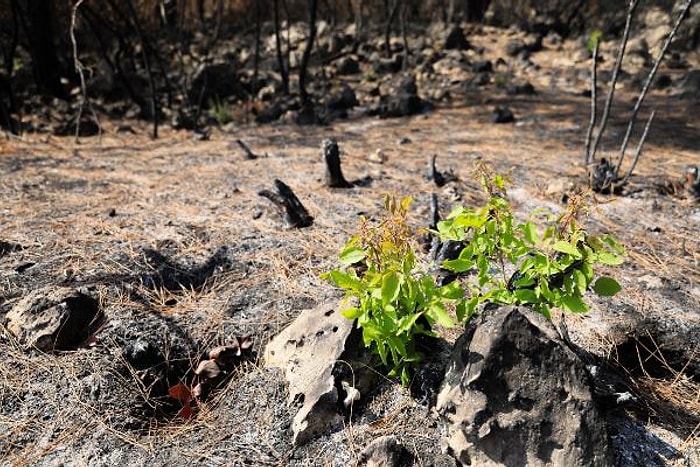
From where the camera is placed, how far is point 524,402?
159cm

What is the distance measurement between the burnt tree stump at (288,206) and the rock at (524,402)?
1.86 meters

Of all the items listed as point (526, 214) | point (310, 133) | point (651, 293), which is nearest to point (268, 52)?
point (310, 133)

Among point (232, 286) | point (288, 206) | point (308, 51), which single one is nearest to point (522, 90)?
point (308, 51)

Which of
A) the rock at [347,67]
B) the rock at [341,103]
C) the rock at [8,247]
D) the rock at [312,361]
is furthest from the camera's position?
the rock at [347,67]

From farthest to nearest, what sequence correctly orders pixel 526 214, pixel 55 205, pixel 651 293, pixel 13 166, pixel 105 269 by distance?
pixel 13 166 < pixel 55 205 < pixel 526 214 < pixel 105 269 < pixel 651 293

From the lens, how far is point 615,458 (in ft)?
5.31

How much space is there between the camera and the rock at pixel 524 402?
154 cm

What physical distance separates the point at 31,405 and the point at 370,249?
5.29 feet

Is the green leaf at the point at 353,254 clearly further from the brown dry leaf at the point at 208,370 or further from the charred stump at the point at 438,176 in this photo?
the charred stump at the point at 438,176

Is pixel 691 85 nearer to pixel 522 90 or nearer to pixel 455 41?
pixel 522 90

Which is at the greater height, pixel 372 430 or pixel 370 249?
pixel 370 249

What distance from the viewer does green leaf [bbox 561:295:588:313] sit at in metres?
1.55

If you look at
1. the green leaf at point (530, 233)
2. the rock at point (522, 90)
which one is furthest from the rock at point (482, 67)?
the green leaf at point (530, 233)

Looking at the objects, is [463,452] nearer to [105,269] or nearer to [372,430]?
[372,430]
